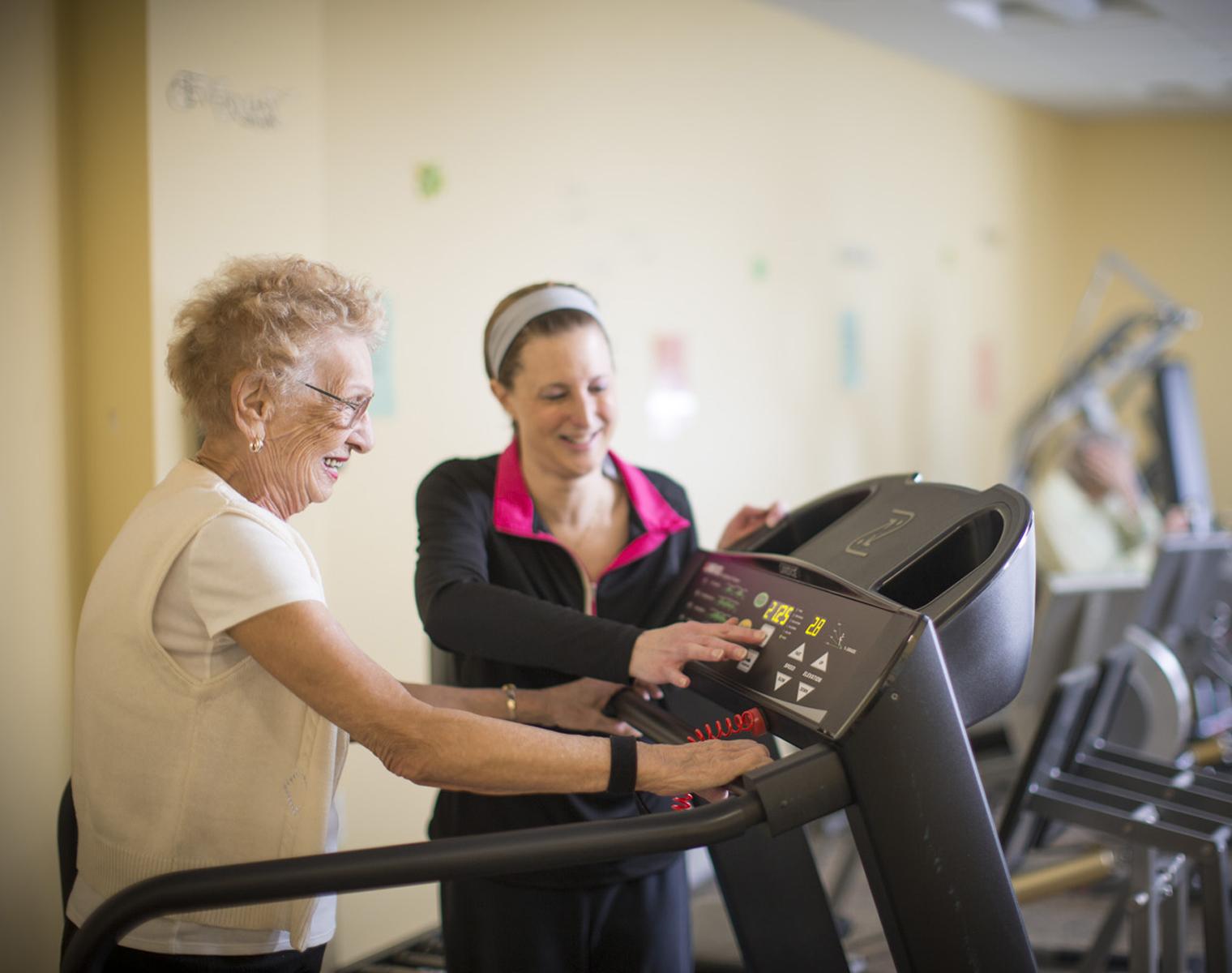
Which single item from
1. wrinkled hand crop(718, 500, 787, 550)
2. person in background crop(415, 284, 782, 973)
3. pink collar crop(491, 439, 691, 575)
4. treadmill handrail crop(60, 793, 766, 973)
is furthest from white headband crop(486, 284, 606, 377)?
treadmill handrail crop(60, 793, 766, 973)

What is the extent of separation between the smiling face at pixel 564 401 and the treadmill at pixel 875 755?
1.22 feet

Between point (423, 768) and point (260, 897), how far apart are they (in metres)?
0.20

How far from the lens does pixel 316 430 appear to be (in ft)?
4.27

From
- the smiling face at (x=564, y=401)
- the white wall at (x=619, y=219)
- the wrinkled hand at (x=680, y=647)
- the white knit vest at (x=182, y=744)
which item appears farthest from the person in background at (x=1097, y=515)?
the white knit vest at (x=182, y=744)

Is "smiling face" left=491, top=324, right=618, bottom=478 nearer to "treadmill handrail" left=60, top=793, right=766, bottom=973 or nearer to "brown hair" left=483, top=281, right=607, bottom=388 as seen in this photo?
"brown hair" left=483, top=281, right=607, bottom=388

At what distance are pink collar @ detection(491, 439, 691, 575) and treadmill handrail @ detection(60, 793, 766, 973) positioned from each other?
643 millimetres

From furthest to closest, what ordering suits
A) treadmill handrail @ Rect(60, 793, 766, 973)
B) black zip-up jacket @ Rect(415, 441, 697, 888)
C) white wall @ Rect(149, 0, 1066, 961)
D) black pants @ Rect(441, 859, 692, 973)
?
white wall @ Rect(149, 0, 1066, 961) → black pants @ Rect(441, 859, 692, 973) → black zip-up jacket @ Rect(415, 441, 697, 888) → treadmill handrail @ Rect(60, 793, 766, 973)

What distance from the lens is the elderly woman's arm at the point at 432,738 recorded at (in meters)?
1.14

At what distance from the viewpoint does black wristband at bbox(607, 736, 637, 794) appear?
3.91 ft

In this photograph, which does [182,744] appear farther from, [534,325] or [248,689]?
[534,325]

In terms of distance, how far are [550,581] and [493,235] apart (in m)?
1.60

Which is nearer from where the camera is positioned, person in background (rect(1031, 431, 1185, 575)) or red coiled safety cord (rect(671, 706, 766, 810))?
red coiled safety cord (rect(671, 706, 766, 810))

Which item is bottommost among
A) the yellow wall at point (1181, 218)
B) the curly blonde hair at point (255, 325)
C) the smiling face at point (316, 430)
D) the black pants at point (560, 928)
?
the black pants at point (560, 928)

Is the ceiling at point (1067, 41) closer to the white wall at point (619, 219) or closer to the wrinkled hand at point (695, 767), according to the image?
the white wall at point (619, 219)
